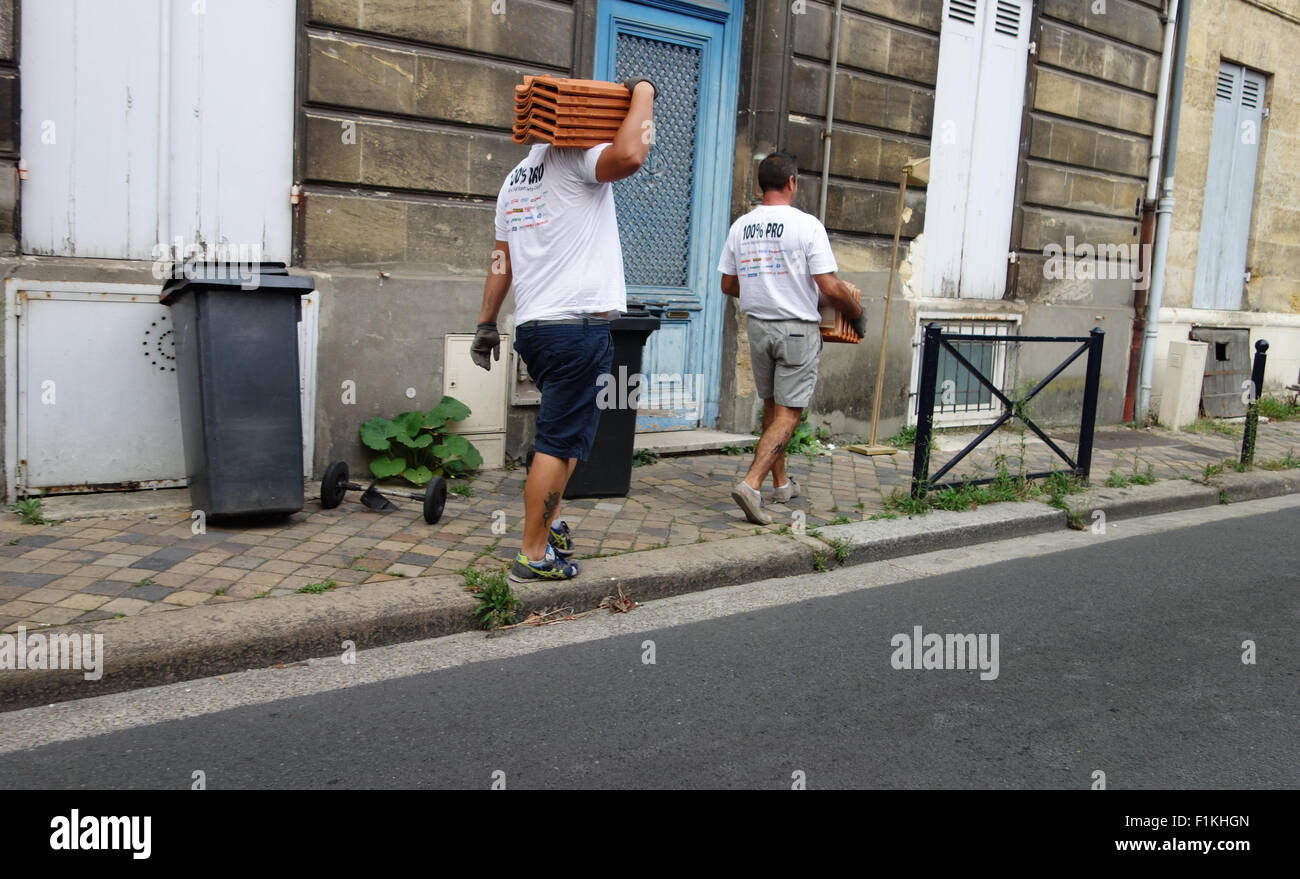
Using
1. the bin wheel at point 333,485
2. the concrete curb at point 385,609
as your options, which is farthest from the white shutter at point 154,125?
the concrete curb at point 385,609

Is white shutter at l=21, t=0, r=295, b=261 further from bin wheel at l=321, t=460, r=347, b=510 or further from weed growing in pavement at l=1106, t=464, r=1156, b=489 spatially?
weed growing in pavement at l=1106, t=464, r=1156, b=489

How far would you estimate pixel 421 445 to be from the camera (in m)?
6.20

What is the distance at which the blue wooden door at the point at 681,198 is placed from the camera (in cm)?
765

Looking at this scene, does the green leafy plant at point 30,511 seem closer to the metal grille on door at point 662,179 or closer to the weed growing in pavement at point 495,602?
the weed growing in pavement at point 495,602

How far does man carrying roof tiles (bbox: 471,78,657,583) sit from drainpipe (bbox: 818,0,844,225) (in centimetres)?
420

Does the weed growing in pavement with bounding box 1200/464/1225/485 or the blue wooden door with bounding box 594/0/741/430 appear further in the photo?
the weed growing in pavement with bounding box 1200/464/1225/485

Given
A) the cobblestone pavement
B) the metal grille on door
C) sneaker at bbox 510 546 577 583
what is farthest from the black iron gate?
sneaker at bbox 510 546 577 583

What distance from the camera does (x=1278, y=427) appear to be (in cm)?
1175

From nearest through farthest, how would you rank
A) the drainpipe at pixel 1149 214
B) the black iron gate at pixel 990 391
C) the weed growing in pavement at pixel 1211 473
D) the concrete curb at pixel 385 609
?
the concrete curb at pixel 385 609, the black iron gate at pixel 990 391, the weed growing in pavement at pixel 1211 473, the drainpipe at pixel 1149 214

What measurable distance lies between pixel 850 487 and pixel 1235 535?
2341mm

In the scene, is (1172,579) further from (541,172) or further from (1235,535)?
(541,172)

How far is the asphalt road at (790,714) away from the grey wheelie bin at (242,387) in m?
1.52

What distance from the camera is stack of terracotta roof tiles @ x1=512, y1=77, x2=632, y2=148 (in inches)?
163

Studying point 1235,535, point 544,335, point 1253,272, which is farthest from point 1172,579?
point 1253,272
